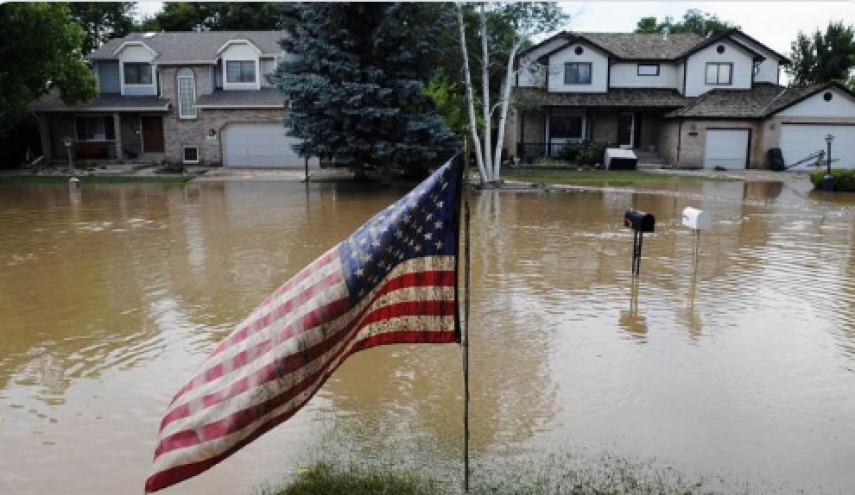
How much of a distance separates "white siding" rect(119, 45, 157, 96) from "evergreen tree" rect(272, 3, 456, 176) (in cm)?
1395

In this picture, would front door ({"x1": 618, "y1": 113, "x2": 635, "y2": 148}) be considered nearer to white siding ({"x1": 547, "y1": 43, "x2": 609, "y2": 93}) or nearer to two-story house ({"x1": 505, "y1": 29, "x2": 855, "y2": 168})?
two-story house ({"x1": 505, "y1": 29, "x2": 855, "y2": 168})

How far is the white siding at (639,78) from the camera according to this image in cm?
4066

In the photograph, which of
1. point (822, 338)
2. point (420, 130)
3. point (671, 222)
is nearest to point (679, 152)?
point (420, 130)

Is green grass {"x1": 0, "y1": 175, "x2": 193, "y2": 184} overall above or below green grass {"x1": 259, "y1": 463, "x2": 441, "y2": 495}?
above

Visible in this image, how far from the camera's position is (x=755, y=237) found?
689 inches

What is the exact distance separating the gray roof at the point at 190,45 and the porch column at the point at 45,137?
3.85 metres

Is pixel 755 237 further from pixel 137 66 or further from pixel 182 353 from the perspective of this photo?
pixel 137 66

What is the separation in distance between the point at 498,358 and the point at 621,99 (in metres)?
33.3

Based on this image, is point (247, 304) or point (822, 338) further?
point (247, 304)

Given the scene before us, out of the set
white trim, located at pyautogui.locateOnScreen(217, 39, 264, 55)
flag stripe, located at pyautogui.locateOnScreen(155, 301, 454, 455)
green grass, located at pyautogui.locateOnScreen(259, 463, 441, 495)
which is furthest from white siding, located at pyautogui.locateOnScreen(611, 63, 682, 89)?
flag stripe, located at pyautogui.locateOnScreen(155, 301, 454, 455)

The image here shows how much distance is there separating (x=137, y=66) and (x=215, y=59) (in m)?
4.52

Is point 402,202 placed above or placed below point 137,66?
below

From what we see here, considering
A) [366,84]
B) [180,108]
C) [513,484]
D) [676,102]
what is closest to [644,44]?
[676,102]

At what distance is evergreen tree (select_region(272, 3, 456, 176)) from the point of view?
85.5 ft
